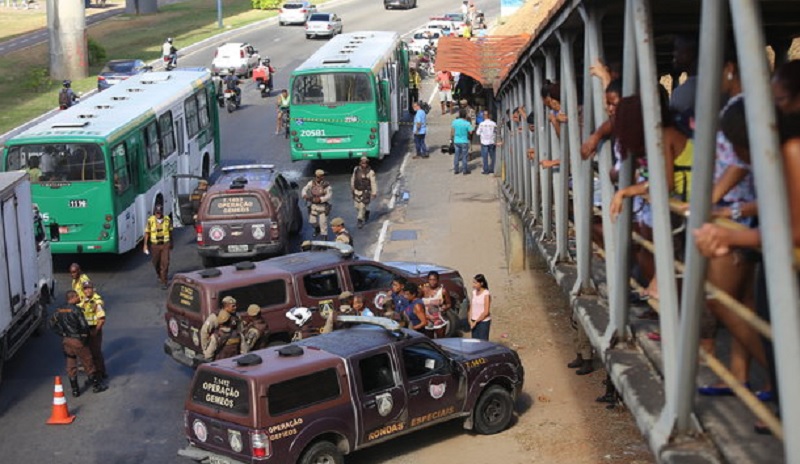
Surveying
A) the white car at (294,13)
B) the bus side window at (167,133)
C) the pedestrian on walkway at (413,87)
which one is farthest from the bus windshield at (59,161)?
the white car at (294,13)

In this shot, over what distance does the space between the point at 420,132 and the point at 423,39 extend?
27.1 m

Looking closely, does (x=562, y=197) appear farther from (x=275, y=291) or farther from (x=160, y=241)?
(x=160, y=241)

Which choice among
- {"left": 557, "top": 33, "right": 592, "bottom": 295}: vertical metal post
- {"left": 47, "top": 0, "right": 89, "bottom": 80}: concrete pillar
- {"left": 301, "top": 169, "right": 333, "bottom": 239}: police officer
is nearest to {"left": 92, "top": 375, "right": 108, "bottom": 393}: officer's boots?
{"left": 557, "top": 33, "right": 592, "bottom": 295}: vertical metal post

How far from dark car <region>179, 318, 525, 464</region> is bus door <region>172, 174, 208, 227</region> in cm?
1108

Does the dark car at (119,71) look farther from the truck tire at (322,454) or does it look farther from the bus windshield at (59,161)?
the truck tire at (322,454)

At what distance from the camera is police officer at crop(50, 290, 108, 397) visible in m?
17.1

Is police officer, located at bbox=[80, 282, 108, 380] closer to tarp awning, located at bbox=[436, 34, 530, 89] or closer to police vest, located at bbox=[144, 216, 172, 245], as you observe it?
police vest, located at bbox=[144, 216, 172, 245]

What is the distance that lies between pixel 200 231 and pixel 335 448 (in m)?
10.8

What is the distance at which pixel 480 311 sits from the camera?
1767 centimetres

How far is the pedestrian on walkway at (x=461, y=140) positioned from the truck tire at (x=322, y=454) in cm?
2014

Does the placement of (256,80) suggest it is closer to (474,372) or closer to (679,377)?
(474,372)

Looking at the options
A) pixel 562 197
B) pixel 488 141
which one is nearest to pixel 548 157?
pixel 562 197

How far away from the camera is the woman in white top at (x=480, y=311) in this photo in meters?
17.6

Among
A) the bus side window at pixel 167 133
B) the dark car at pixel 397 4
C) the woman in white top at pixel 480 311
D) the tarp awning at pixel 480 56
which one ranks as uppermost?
the dark car at pixel 397 4
